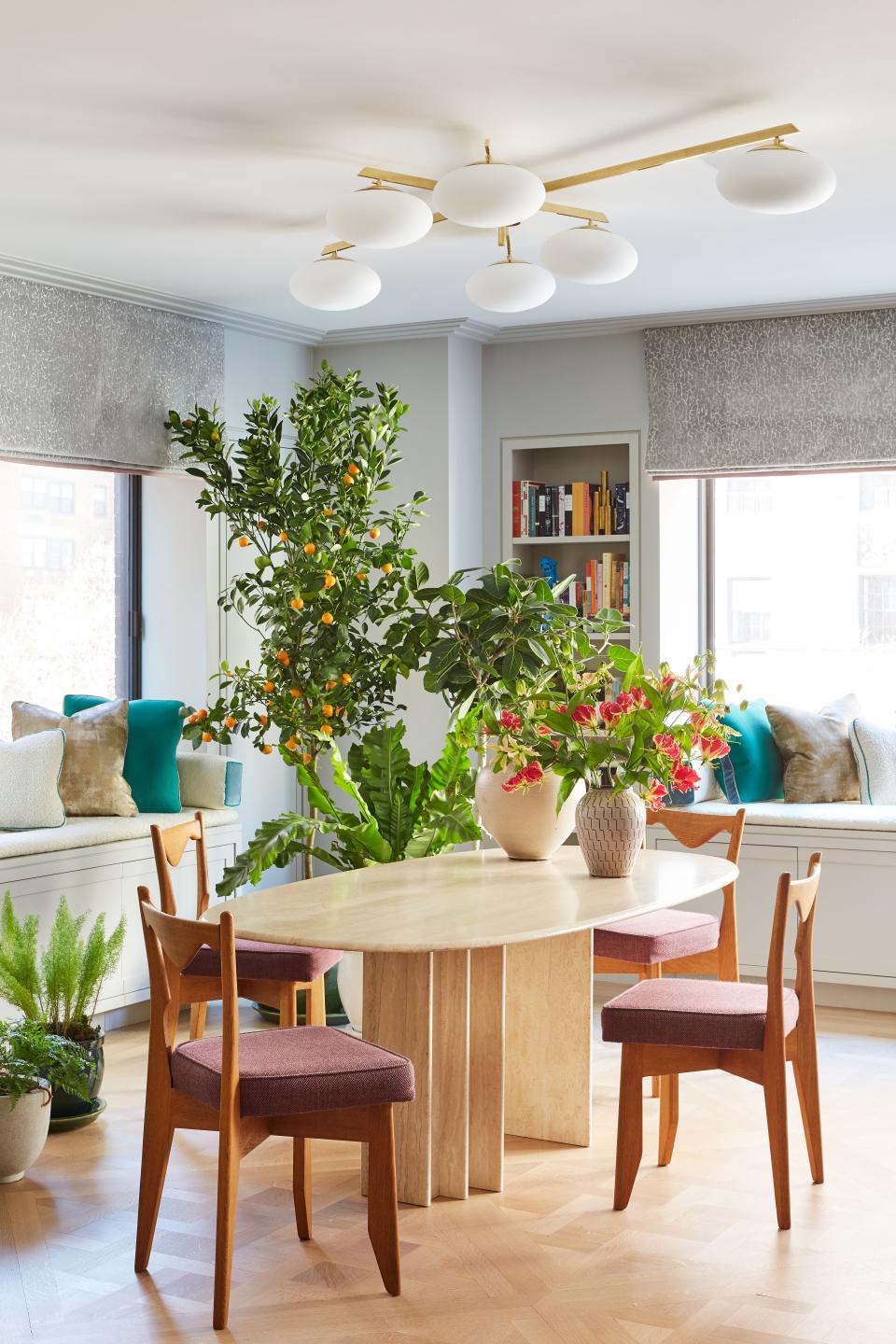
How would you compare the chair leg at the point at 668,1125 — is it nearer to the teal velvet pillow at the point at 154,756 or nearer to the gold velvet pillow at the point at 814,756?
the gold velvet pillow at the point at 814,756

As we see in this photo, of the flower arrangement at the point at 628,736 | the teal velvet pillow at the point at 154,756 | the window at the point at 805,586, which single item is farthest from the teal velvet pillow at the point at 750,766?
the teal velvet pillow at the point at 154,756

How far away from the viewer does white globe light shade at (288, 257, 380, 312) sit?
4.13m

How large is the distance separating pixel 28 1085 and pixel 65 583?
2.72 meters

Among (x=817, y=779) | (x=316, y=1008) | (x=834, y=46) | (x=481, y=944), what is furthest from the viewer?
(x=817, y=779)

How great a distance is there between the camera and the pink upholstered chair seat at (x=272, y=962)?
12.7 ft

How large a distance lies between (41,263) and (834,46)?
299cm

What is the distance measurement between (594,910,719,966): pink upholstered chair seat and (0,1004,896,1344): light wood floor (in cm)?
31

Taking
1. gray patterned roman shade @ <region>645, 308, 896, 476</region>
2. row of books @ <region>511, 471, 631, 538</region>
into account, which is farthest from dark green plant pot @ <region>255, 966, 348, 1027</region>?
gray patterned roman shade @ <region>645, 308, 896, 476</region>

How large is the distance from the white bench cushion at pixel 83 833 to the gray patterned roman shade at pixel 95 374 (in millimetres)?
1326

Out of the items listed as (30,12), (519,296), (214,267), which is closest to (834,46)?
(519,296)

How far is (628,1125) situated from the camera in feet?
11.0

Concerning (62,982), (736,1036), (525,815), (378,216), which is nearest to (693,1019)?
(736,1036)

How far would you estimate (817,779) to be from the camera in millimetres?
5750

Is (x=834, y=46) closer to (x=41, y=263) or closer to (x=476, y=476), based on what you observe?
(x=41, y=263)
